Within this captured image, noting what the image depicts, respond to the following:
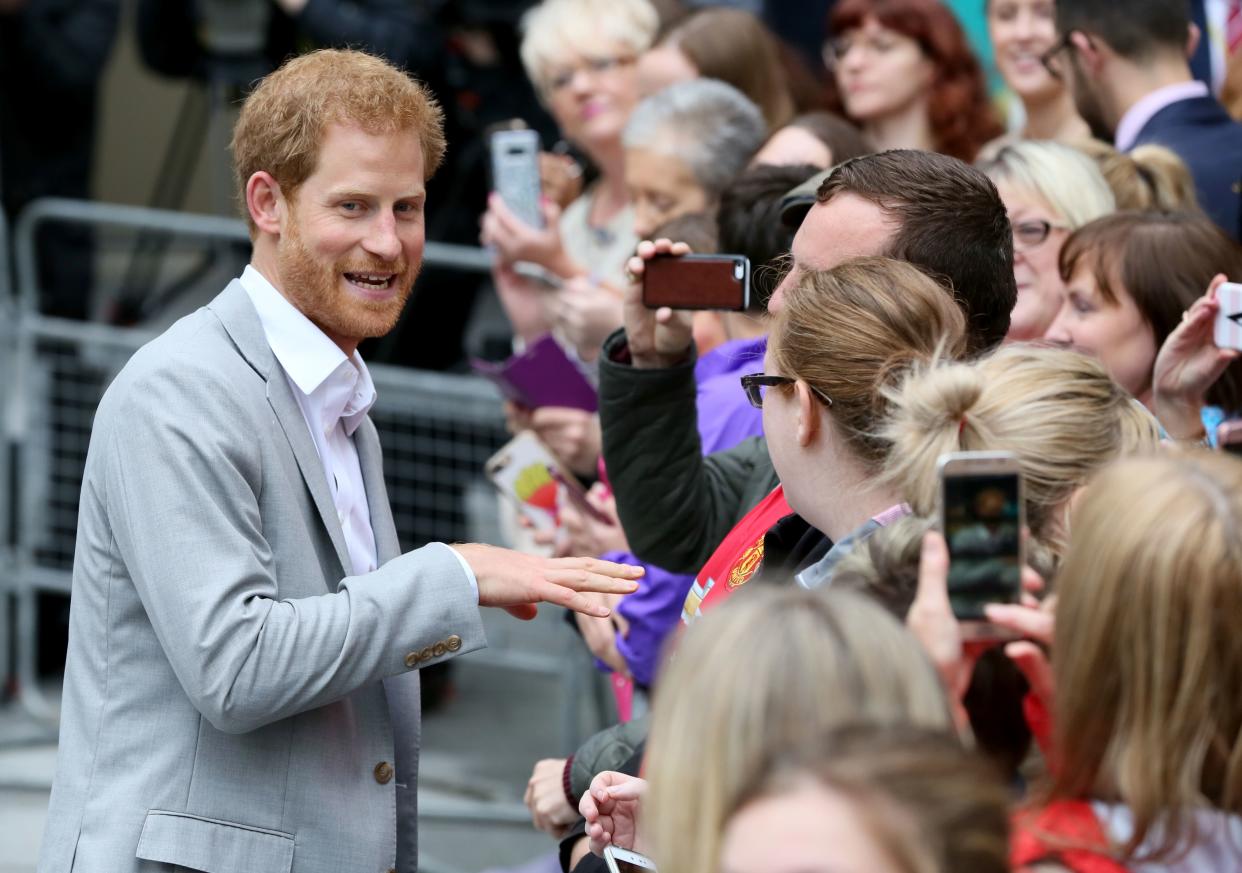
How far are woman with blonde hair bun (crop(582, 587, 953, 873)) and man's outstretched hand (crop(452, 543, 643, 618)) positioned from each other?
2.26 ft

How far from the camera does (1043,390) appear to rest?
2270 mm

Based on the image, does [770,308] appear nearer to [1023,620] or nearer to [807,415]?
[807,415]

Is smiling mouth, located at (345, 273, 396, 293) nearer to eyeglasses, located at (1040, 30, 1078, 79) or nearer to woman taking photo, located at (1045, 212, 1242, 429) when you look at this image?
woman taking photo, located at (1045, 212, 1242, 429)

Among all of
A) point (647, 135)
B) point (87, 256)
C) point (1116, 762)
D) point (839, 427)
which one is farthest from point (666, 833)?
point (87, 256)

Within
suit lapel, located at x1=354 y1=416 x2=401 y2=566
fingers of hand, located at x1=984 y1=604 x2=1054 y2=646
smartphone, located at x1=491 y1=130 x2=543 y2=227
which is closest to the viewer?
fingers of hand, located at x1=984 y1=604 x2=1054 y2=646

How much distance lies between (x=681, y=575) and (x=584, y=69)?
234 cm

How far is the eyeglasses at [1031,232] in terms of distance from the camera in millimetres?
3662

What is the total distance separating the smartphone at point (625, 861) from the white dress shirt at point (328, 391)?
1.94 ft

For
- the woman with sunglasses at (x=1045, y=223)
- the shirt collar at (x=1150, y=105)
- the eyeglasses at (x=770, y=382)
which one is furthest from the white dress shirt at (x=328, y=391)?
the shirt collar at (x=1150, y=105)

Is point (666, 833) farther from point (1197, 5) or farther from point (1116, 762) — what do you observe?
point (1197, 5)

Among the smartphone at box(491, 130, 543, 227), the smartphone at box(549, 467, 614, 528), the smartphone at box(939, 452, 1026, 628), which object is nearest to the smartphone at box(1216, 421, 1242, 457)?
the smartphone at box(939, 452, 1026, 628)

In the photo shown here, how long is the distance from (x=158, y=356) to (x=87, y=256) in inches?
165

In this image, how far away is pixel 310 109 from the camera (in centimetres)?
248

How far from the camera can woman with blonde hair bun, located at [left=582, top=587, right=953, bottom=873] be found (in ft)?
5.07
